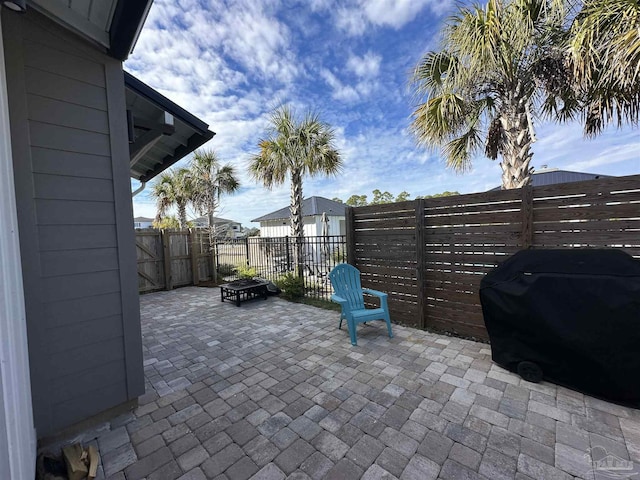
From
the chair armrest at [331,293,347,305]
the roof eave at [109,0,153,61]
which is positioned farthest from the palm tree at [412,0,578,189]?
the roof eave at [109,0,153,61]

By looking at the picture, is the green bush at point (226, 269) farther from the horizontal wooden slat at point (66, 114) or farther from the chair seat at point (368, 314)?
the horizontal wooden slat at point (66, 114)

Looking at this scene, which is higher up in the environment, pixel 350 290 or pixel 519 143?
pixel 519 143

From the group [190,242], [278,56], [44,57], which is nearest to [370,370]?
[44,57]

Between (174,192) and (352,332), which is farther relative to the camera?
(174,192)

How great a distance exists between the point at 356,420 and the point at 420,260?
94.4 inches

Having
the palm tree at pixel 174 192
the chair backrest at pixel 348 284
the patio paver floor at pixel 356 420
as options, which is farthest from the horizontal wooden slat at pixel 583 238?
the palm tree at pixel 174 192

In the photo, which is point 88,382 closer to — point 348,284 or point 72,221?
point 72,221

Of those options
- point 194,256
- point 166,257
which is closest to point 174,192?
point 194,256

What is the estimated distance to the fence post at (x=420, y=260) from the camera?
370cm

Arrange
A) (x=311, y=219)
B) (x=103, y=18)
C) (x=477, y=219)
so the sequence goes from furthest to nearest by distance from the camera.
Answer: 1. (x=311, y=219)
2. (x=477, y=219)
3. (x=103, y=18)

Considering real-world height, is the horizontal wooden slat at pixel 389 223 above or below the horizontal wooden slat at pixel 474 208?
below

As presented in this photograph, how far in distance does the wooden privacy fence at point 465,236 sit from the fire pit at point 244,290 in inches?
96.1

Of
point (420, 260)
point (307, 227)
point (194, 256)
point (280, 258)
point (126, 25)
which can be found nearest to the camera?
point (126, 25)

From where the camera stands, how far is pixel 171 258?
7211 mm
